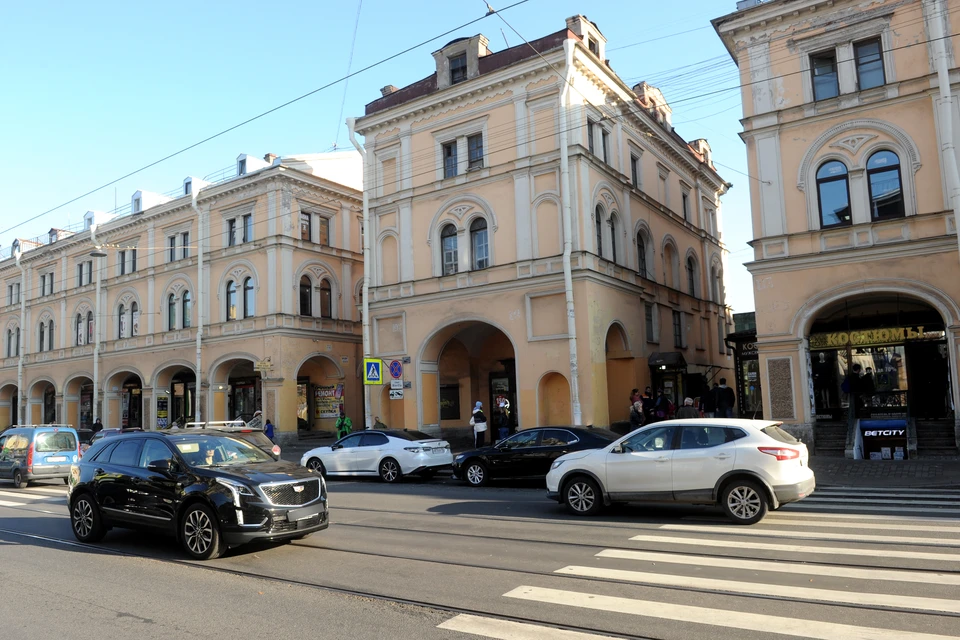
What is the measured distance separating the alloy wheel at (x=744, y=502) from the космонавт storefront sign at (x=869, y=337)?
42.5ft

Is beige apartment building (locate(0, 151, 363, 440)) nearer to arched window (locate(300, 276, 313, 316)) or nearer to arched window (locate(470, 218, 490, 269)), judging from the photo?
arched window (locate(300, 276, 313, 316))

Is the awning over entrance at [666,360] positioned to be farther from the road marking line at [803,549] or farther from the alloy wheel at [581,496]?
the road marking line at [803,549]

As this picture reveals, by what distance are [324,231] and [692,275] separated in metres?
18.8

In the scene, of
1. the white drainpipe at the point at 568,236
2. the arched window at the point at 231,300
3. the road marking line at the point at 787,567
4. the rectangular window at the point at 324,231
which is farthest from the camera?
the rectangular window at the point at 324,231

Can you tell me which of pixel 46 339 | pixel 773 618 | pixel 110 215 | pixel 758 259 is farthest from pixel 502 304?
pixel 46 339

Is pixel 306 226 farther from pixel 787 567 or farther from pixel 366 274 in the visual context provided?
pixel 787 567

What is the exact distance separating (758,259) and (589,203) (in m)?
6.40

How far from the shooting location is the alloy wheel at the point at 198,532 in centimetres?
878

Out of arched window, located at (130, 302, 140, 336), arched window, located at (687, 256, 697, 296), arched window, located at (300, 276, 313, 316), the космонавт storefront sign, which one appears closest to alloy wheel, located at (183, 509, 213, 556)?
the космонавт storefront sign

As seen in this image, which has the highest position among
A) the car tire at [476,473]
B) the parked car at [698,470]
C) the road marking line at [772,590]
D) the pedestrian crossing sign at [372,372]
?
the pedestrian crossing sign at [372,372]

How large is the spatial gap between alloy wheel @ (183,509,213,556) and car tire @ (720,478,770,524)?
7057 millimetres

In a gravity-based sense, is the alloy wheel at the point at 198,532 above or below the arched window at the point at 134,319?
below

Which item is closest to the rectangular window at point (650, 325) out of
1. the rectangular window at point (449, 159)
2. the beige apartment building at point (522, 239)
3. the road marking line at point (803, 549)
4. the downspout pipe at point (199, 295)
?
the beige apartment building at point (522, 239)

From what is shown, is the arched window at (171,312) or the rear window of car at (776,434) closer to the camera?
the rear window of car at (776,434)
